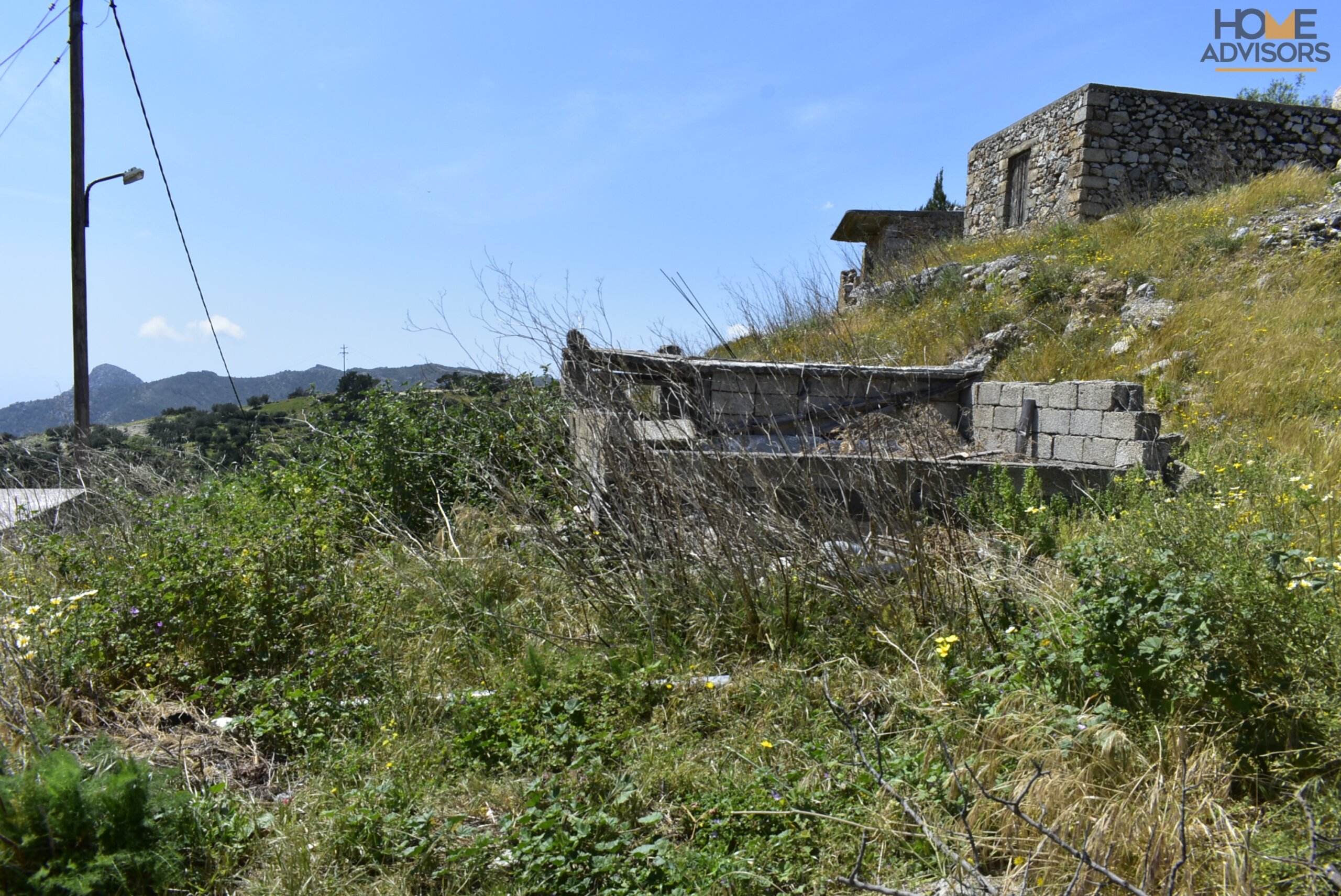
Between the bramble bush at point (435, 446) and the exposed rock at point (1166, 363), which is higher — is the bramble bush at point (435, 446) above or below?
below

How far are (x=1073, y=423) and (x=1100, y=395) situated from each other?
375 mm

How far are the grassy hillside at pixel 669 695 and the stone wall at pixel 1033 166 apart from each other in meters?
9.52

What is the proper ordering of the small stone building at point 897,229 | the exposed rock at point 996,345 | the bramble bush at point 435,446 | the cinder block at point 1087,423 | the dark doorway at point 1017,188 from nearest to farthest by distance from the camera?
the bramble bush at point 435,446 < the cinder block at point 1087,423 < the exposed rock at point 996,345 < the dark doorway at point 1017,188 < the small stone building at point 897,229

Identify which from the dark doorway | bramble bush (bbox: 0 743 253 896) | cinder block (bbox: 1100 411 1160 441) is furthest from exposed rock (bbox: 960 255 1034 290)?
bramble bush (bbox: 0 743 253 896)

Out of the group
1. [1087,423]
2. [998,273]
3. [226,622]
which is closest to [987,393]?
[1087,423]

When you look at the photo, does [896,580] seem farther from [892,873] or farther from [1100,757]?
[892,873]

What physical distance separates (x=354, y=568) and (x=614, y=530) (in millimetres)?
1792

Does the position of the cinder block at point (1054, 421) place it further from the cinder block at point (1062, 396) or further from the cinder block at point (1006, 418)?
the cinder block at point (1006, 418)

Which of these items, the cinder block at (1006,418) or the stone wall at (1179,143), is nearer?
the cinder block at (1006,418)

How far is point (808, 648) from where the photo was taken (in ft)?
12.6

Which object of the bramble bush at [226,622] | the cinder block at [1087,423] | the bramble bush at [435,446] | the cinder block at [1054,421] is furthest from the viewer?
the cinder block at [1054,421]

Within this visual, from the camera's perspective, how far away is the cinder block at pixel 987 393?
26.6ft

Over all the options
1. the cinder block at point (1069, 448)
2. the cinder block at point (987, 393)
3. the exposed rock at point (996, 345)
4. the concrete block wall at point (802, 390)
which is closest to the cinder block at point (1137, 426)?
the cinder block at point (1069, 448)

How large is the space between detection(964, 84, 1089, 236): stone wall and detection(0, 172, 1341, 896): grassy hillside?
9516 mm
